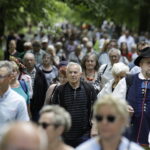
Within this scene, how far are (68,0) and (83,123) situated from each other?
903cm

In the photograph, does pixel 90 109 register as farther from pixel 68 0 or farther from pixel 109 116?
pixel 68 0

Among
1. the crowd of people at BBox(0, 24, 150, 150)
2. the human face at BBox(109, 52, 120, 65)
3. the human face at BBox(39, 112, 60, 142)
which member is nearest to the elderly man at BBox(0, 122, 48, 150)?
the crowd of people at BBox(0, 24, 150, 150)

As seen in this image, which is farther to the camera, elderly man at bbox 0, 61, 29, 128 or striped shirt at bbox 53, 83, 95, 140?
striped shirt at bbox 53, 83, 95, 140

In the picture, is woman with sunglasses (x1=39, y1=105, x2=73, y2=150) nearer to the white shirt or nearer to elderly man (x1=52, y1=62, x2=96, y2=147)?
the white shirt

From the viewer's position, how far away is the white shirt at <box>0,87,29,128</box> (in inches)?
298

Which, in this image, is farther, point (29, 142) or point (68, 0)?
point (68, 0)

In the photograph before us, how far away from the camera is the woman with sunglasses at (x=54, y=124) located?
5.52 metres

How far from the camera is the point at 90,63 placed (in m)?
11.9

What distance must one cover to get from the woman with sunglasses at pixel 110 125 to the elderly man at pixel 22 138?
129cm

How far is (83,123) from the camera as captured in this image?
895cm

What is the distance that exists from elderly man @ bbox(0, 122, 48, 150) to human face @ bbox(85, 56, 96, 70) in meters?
7.59

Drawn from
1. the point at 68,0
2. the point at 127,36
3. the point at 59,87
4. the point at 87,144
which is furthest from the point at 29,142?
the point at 127,36

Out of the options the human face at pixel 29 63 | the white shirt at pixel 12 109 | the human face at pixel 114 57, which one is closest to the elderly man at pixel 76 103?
the white shirt at pixel 12 109

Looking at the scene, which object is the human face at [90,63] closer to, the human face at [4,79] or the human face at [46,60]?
the human face at [46,60]
